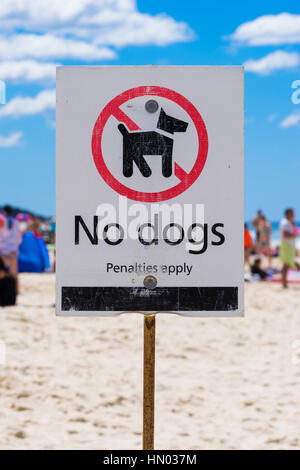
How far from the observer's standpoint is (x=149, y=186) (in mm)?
2389

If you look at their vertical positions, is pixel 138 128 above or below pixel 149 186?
above

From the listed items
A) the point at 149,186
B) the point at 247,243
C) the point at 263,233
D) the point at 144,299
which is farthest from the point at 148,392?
the point at 263,233

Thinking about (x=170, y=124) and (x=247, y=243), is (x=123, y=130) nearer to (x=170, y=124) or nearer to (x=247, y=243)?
(x=170, y=124)

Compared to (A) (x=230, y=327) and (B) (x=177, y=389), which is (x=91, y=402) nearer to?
(B) (x=177, y=389)

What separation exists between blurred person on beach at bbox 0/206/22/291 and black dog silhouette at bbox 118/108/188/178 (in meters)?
6.85

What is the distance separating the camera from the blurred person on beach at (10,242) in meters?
9.04

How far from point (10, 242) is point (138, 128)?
6984 mm

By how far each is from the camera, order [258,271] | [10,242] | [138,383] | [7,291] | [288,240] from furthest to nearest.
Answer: [258,271] < [288,240] < [10,242] < [7,291] < [138,383]

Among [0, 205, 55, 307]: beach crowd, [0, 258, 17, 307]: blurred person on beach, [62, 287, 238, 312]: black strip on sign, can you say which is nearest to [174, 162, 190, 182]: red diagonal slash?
[62, 287, 238, 312]: black strip on sign

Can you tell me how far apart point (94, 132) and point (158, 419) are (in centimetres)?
298

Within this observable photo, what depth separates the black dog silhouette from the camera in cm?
239

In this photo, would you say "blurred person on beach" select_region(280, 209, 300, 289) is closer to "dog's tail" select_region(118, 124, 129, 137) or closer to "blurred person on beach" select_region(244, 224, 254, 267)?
"blurred person on beach" select_region(244, 224, 254, 267)

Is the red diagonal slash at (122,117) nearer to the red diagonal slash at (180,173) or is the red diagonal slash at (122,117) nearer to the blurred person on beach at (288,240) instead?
the red diagonal slash at (180,173)

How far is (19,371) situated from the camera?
5645 millimetres
